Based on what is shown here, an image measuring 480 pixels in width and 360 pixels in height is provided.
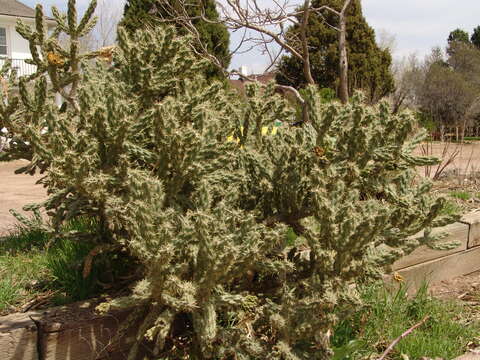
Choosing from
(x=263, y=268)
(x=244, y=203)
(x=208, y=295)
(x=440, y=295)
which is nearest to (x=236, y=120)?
(x=244, y=203)

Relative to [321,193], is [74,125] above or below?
above

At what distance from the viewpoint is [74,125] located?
250 cm

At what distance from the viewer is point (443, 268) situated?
13.4 feet

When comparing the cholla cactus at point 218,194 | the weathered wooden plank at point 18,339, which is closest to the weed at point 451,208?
the cholla cactus at point 218,194

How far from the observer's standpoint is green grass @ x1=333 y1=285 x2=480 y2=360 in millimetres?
2605

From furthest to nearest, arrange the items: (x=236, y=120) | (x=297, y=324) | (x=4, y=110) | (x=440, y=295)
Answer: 1. (x=440, y=295)
2. (x=236, y=120)
3. (x=4, y=110)
4. (x=297, y=324)

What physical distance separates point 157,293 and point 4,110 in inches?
59.5

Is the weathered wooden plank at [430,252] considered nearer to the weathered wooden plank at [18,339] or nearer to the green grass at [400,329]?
the green grass at [400,329]

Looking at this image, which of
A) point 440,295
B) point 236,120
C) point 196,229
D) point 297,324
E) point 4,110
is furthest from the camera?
point 440,295

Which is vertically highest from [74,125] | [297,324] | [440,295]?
[74,125]

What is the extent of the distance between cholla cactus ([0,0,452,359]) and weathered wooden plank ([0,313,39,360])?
1.66 ft

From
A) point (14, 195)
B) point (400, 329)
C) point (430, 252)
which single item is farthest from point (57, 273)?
point (14, 195)

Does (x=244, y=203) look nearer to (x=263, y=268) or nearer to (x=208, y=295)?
(x=263, y=268)

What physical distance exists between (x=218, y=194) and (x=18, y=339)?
115 centimetres
